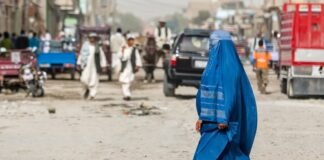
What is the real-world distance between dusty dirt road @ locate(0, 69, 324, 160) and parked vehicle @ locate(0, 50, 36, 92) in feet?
3.70

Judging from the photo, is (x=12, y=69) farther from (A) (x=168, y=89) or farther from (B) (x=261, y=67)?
(B) (x=261, y=67)

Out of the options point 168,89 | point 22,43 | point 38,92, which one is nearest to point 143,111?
point 168,89

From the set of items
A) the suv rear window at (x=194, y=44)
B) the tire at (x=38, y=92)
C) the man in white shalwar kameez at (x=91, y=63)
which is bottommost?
the tire at (x=38, y=92)

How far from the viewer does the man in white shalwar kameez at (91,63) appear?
21.7 m

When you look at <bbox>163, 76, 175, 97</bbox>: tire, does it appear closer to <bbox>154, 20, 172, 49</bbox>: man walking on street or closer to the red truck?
the red truck

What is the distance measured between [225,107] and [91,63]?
14721 millimetres

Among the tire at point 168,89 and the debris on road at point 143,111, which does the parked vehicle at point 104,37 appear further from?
the debris on road at point 143,111

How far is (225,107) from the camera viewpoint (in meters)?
7.40

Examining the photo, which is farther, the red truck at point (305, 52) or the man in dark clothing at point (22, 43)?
the man in dark clothing at point (22, 43)

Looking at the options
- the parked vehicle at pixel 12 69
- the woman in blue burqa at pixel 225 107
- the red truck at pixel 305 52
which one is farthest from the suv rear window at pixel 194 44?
the woman in blue burqa at pixel 225 107

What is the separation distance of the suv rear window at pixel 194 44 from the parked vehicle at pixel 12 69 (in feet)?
13.9

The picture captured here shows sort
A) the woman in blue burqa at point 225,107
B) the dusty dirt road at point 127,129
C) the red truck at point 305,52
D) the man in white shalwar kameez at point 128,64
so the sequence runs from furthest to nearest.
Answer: the red truck at point 305,52 → the man in white shalwar kameez at point 128,64 → the dusty dirt road at point 127,129 → the woman in blue burqa at point 225,107

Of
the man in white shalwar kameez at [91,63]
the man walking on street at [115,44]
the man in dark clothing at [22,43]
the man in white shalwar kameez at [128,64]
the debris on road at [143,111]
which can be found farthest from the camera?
the man walking on street at [115,44]

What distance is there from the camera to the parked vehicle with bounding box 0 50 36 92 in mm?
24562
